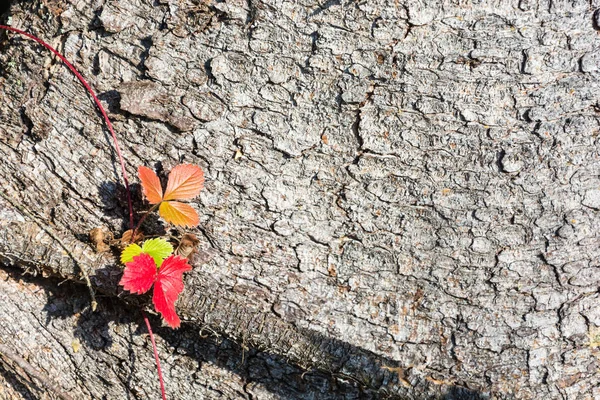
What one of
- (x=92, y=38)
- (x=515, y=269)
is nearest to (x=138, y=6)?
(x=92, y=38)

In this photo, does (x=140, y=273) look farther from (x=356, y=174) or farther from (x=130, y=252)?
(x=356, y=174)

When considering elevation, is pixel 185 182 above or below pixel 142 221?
above

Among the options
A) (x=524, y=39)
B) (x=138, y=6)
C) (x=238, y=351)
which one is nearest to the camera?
(x=524, y=39)

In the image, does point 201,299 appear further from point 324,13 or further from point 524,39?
point 524,39

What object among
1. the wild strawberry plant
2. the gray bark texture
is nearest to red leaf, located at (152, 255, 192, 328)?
the wild strawberry plant

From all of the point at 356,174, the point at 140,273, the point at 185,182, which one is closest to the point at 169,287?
the point at 140,273
